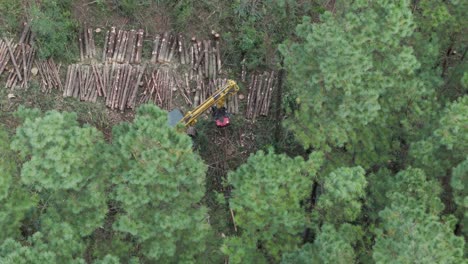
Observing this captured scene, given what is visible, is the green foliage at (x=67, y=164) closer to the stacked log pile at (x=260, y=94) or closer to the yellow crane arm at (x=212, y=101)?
the yellow crane arm at (x=212, y=101)

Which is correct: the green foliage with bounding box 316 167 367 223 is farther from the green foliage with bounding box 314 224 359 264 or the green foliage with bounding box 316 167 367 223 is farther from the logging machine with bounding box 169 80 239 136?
the logging machine with bounding box 169 80 239 136

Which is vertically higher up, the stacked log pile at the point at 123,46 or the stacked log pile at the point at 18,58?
the stacked log pile at the point at 123,46

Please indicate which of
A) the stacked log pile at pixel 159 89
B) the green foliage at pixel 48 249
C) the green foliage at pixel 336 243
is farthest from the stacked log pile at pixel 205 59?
the green foliage at pixel 48 249

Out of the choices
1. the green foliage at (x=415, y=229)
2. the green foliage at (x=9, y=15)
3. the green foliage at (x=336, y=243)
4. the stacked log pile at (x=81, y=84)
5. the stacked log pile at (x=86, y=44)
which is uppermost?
the green foliage at (x=9, y=15)

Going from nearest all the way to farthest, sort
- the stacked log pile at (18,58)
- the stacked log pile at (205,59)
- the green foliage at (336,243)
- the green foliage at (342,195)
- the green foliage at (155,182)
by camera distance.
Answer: the green foliage at (155,182), the green foliage at (336,243), the green foliage at (342,195), the stacked log pile at (18,58), the stacked log pile at (205,59)

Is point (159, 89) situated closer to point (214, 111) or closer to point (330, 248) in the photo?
point (214, 111)
